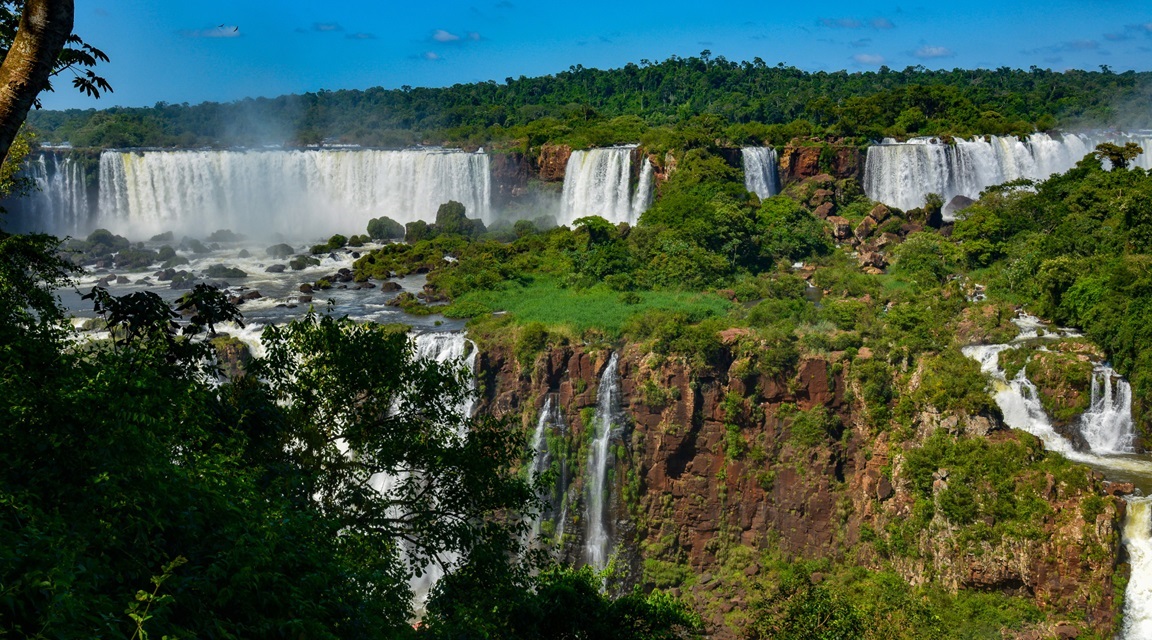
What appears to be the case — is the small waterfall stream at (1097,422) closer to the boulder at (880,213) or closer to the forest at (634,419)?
the forest at (634,419)

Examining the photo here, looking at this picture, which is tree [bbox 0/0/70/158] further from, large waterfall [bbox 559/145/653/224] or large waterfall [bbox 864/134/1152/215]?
large waterfall [bbox 864/134/1152/215]

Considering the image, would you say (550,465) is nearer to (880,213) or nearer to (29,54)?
(29,54)

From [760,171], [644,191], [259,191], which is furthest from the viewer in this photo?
[259,191]

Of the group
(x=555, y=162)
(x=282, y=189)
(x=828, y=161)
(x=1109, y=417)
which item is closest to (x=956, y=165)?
(x=828, y=161)

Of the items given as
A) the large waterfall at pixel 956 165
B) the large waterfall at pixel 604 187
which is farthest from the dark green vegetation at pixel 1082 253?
the large waterfall at pixel 604 187

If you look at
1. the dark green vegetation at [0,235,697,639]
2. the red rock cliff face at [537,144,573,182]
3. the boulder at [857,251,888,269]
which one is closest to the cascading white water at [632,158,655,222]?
the red rock cliff face at [537,144,573,182]

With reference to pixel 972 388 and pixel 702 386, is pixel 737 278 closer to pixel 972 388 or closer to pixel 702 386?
pixel 702 386

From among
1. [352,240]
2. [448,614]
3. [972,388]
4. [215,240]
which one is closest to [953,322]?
[972,388]
